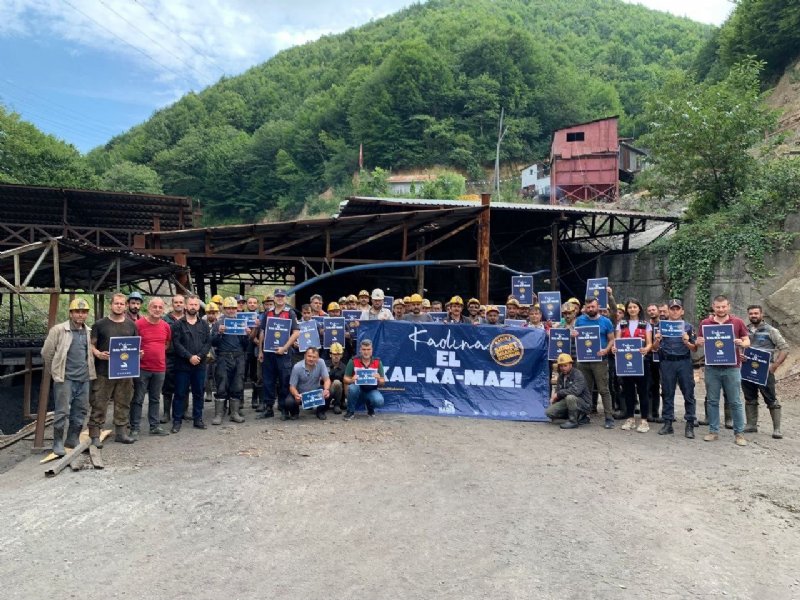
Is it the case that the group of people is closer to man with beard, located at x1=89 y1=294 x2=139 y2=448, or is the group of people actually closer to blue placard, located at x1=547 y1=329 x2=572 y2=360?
man with beard, located at x1=89 y1=294 x2=139 y2=448

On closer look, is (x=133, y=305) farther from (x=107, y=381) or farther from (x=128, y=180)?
(x=128, y=180)

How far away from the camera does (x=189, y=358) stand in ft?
24.6

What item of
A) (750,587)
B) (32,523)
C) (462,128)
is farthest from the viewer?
(462,128)

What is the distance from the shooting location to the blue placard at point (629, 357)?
7.75m

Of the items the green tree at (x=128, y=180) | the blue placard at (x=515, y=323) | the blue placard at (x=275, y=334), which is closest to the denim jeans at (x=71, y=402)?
the blue placard at (x=275, y=334)

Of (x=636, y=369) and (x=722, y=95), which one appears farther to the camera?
(x=722, y=95)

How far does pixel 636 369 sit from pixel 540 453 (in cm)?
213

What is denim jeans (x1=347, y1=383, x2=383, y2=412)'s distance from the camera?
8164mm

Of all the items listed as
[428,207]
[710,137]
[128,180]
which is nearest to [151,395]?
[428,207]

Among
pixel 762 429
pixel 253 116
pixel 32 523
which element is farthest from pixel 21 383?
pixel 253 116

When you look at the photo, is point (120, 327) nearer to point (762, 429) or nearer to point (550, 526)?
point (550, 526)

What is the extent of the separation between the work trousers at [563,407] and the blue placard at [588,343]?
22.3 inches

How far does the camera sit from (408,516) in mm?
4762

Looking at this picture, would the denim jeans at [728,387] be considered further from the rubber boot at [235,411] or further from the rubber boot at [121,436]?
the rubber boot at [121,436]
